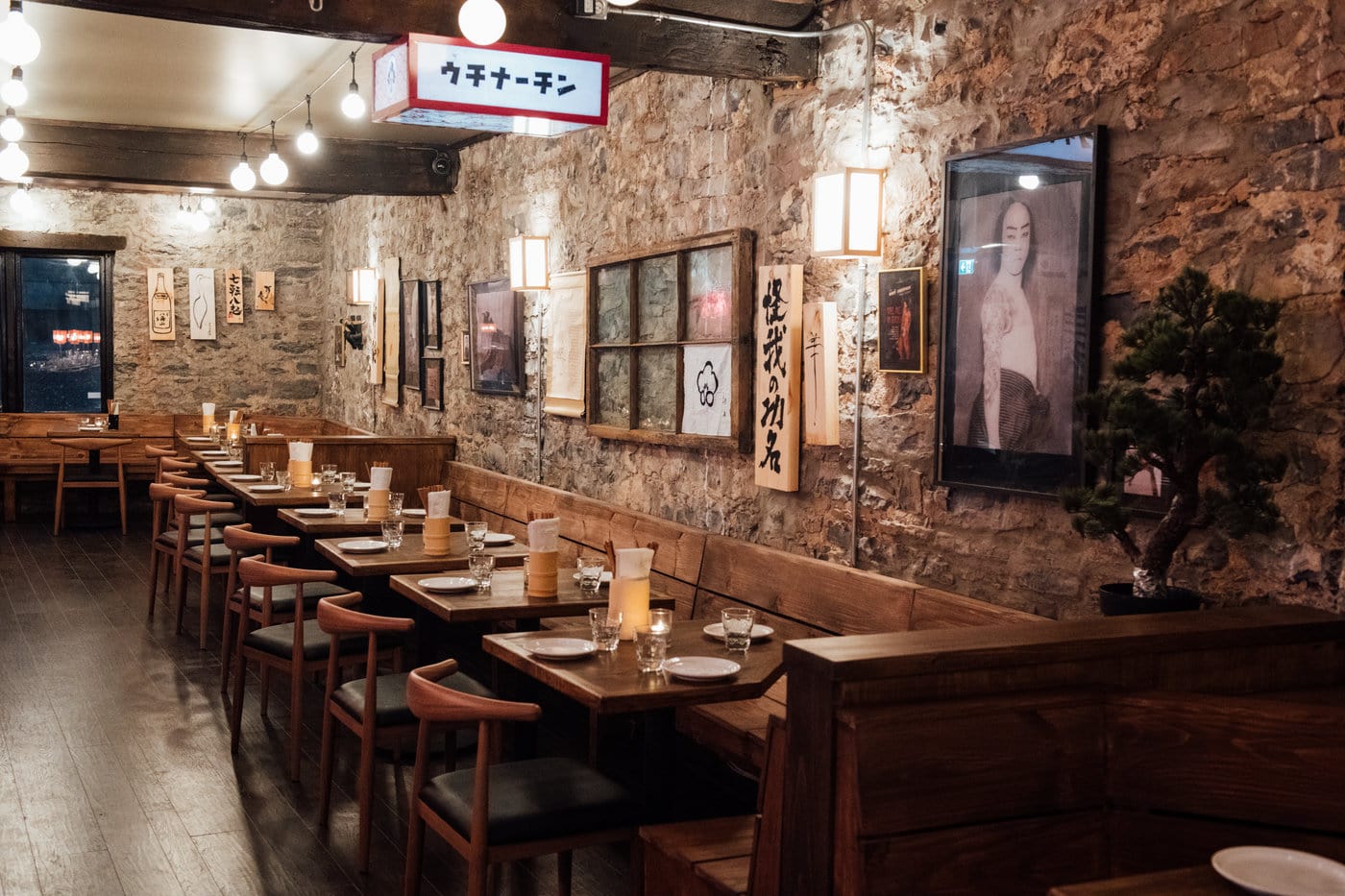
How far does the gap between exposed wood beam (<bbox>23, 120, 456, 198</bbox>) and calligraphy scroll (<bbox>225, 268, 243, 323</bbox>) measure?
10.8 feet

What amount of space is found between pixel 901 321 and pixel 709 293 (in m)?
1.42

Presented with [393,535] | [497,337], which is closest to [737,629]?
[393,535]

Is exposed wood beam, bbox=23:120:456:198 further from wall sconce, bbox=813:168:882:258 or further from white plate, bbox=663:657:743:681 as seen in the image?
white plate, bbox=663:657:743:681

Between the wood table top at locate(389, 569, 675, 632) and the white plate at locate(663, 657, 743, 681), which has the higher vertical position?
the white plate at locate(663, 657, 743, 681)

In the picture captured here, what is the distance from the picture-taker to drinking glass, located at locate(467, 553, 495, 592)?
4.16 metres

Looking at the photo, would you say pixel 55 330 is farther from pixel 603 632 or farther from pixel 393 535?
pixel 603 632

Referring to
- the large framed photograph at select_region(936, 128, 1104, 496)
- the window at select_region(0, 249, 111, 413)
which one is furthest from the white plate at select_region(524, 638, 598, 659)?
the window at select_region(0, 249, 111, 413)

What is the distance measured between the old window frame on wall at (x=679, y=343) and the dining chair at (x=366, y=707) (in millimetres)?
1827

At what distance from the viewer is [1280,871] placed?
6.43 ft

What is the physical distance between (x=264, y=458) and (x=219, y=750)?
13.9ft

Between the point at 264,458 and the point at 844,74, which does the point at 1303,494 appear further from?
the point at 264,458

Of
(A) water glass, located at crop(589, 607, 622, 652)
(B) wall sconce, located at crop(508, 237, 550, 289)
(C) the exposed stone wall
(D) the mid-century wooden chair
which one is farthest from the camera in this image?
(C) the exposed stone wall

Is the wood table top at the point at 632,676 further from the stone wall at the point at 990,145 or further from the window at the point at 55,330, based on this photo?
the window at the point at 55,330

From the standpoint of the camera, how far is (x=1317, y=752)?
7.82 ft
